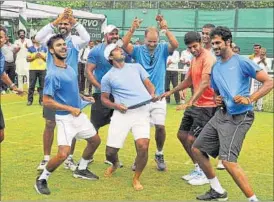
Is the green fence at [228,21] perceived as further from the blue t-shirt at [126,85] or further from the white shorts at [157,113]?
the blue t-shirt at [126,85]

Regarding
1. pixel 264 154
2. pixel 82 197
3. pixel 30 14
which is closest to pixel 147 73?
pixel 82 197

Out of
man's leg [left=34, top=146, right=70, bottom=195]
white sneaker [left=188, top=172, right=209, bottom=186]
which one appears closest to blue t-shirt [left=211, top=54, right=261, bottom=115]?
white sneaker [left=188, top=172, right=209, bottom=186]

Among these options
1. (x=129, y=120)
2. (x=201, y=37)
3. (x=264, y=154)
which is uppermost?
(x=201, y=37)

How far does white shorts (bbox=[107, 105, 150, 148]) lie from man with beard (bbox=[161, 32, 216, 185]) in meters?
0.53

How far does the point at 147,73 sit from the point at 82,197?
182 cm

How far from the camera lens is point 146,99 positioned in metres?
6.78

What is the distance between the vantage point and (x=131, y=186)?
6848 mm

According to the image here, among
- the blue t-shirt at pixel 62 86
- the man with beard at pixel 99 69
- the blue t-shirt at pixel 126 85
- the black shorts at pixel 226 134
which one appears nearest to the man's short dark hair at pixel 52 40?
the blue t-shirt at pixel 62 86

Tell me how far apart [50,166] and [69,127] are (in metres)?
0.51

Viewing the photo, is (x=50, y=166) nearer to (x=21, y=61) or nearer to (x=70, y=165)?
(x=70, y=165)

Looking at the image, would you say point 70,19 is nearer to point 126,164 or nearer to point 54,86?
point 54,86

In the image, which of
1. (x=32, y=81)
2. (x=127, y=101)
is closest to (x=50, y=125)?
(x=127, y=101)

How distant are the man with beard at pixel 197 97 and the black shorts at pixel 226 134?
66 cm

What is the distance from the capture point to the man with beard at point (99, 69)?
24.4 ft
